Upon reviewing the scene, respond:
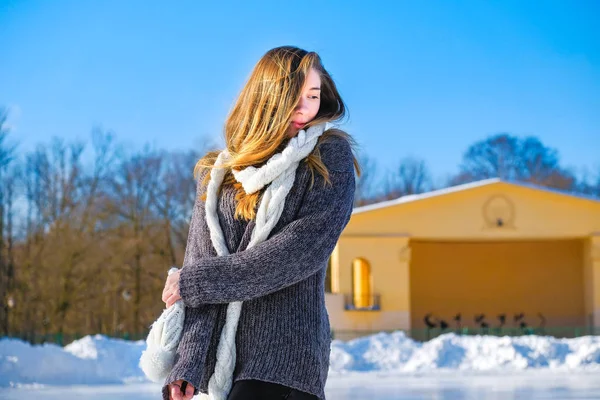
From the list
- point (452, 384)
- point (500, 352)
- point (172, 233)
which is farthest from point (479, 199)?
point (172, 233)

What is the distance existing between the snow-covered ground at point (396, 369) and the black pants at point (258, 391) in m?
8.20

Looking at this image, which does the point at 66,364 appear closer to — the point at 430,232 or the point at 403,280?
the point at 403,280

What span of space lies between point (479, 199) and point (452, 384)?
49.1 ft

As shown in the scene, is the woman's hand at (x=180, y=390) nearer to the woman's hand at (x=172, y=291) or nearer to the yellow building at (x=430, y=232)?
the woman's hand at (x=172, y=291)

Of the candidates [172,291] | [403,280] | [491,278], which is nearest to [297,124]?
[172,291]

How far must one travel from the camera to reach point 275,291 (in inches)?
90.4

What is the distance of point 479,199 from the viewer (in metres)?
26.9

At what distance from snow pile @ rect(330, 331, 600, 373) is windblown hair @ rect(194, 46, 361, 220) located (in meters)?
13.5

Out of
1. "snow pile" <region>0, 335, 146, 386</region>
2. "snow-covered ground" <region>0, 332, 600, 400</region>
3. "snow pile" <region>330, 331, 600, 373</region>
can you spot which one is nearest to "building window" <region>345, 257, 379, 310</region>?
"snow-covered ground" <region>0, 332, 600, 400</region>

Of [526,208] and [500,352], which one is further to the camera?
[526,208]

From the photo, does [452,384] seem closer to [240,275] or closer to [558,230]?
[240,275]

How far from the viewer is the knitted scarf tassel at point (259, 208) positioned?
223 cm

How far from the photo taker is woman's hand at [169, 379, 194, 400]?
2.21 m

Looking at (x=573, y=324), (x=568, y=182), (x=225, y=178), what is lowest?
(x=573, y=324)
